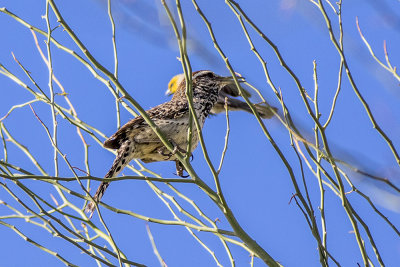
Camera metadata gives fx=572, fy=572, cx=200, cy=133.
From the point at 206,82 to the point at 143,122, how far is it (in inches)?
38.1

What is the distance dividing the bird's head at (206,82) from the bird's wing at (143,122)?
1.55 ft

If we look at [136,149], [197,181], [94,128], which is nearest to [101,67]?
[197,181]

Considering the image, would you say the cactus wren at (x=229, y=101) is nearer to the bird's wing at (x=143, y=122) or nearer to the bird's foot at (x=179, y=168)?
the bird's wing at (x=143, y=122)

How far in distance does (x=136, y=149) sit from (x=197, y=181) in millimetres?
1459

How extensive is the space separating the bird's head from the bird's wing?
473 millimetres

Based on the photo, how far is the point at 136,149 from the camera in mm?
3850

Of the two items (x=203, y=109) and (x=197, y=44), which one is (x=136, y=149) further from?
(x=197, y=44)

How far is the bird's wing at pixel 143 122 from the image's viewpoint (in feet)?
12.4

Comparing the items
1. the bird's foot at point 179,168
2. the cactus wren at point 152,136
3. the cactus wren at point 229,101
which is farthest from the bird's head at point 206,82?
the bird's foot at point 179,168

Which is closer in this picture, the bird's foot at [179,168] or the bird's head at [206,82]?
the bird's foot at [179,168]

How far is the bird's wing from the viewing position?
3.77 meters

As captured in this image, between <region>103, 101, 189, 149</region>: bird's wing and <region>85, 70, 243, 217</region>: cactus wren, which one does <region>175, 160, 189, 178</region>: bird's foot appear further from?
<region>103, 101, 189, 149</region>: bird's wing

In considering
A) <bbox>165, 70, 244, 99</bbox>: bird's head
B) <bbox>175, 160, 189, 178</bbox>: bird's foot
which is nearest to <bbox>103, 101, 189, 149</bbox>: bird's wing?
<bbox>175, 160, 189, 178</bbox>: bird's foot

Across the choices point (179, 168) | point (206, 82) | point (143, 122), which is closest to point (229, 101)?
point (206, 82)
